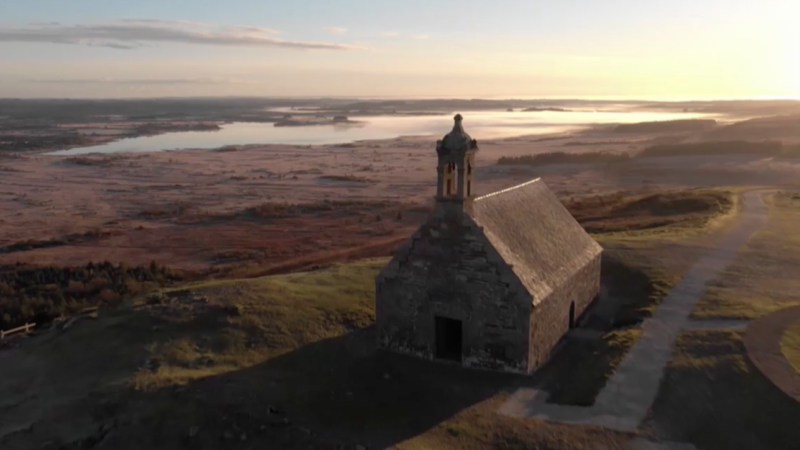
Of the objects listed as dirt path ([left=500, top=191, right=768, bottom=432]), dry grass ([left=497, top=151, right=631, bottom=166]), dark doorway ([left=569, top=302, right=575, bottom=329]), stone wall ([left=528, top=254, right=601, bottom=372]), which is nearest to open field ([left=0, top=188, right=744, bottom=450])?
A: dirt path ([left=500, top=191, right=768, bottom=432])

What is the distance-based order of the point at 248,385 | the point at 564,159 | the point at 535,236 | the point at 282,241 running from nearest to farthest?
the point at 248,385
the point at 535,236
the point at 282,241
the point at 564,159

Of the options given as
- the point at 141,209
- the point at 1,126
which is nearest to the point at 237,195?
the point at 141,209

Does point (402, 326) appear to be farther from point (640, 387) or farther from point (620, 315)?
point (620, 315)

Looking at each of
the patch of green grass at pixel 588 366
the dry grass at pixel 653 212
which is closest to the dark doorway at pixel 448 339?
the patch of green grass at pixel 588 366

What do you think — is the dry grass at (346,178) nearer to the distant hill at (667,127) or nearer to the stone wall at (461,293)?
the stone wall at (461,293)

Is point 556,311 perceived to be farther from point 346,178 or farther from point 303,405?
point 346,178

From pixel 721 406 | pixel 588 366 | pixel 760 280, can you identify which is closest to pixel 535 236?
pixel 588 366
